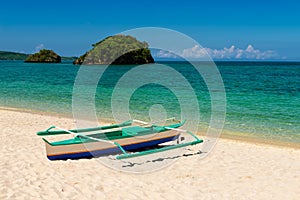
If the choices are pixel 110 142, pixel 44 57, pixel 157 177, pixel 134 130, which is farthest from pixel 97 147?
pixel 44 57

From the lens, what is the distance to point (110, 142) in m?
8.64

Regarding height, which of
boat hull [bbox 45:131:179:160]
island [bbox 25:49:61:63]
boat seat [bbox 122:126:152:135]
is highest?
island [bbox 25:49:61:63]

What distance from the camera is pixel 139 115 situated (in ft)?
58.6

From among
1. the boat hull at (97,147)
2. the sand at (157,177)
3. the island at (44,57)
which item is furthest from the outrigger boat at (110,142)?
the island at (44,57)

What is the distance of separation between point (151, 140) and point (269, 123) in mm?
8140

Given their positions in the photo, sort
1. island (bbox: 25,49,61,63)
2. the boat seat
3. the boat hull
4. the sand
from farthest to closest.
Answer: island (bbox: 25,49,61,63) < the boat seat < the boat hull < the sand

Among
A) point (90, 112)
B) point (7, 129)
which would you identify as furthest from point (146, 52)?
point (7, 129)

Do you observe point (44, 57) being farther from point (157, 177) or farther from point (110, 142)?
point (157, 177)

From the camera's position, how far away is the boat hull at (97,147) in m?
8.24

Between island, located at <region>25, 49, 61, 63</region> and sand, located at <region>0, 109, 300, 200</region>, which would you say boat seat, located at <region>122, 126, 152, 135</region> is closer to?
sand, located at <region>0, 109, 300, 200</region>

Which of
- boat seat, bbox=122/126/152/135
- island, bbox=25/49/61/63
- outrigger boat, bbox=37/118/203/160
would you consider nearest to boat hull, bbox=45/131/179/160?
outrigger boat, bbox=37/118/203/160

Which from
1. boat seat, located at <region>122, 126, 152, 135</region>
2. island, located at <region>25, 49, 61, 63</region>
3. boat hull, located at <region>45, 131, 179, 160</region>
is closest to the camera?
boat hull, located at <region>45, 131, 179, 160</region>

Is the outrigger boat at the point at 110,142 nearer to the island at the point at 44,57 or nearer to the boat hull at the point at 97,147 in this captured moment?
the boat hull at the point at 97,147

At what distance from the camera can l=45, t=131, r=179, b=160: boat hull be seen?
824 cm
